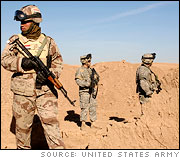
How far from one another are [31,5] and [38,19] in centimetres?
22

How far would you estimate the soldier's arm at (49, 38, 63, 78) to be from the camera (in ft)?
11.4

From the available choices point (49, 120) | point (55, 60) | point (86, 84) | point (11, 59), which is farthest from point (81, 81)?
point (11, 59)

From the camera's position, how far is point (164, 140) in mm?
3561

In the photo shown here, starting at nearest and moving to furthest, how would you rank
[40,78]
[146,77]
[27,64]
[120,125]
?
[27,64] < [40,78] < [120,125] < [146,77]

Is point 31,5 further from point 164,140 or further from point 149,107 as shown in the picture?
point 164,140

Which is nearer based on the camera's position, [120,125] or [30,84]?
[30,84]

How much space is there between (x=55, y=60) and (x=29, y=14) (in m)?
0.72

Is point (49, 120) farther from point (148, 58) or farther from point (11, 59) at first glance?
point (148, 58)

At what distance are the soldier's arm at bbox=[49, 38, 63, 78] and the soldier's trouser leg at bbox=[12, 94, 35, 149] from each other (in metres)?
0.50

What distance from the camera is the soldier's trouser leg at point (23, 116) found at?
330cm

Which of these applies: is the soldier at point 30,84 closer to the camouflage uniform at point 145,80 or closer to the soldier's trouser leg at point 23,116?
the soldier's trouser leg at point 23,116

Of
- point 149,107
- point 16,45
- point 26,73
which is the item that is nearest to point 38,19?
point 16,45

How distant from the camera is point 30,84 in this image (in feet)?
10.8

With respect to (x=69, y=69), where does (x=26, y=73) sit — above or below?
below
